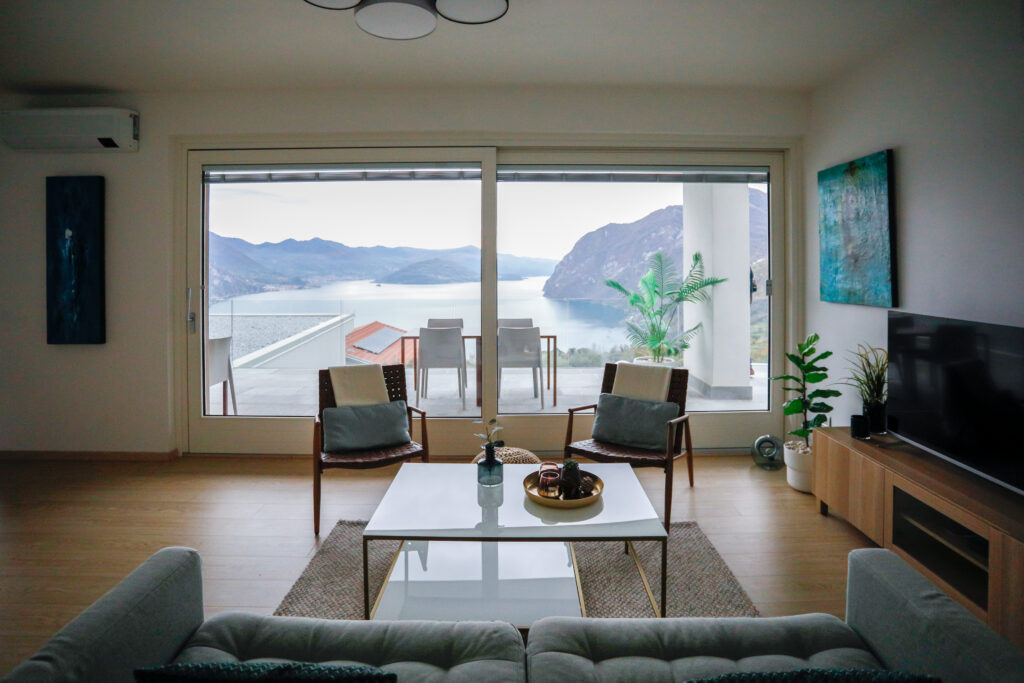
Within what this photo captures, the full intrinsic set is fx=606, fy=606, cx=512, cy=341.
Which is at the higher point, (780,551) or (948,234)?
(948,234)

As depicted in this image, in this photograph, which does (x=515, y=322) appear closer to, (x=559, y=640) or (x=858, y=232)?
(x=858, y=232)

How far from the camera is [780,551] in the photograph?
2963 millimetres

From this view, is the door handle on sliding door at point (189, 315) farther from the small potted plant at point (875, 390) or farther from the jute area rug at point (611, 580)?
the small potted plant at point (875, 390)

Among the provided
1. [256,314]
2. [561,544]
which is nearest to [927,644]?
[561,544]

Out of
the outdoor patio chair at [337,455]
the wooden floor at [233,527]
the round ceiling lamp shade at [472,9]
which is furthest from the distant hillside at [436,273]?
the round ceiling lamp shade at [472,9]

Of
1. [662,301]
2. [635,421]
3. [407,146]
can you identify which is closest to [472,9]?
[407,146]

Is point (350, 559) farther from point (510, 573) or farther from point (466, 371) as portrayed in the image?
point (466, 371)

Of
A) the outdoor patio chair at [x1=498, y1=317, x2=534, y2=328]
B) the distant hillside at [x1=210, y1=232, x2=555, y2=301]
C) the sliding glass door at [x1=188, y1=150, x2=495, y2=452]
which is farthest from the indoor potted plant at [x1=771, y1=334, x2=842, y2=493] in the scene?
the sliding glass door at [x1=188, y1=150, x2=495, y2=452]

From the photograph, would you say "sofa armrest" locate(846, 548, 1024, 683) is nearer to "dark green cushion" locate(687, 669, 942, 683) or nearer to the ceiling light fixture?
"dark green cushion" locate(687, 669, 942, 683)

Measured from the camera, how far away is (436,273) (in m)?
4.53

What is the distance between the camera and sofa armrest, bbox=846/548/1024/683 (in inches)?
46.7

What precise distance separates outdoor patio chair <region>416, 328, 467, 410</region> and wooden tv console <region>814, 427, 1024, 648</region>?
7.88ft

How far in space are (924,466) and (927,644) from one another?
1761mm

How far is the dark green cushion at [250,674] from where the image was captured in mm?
1026
